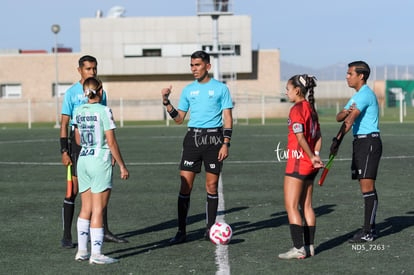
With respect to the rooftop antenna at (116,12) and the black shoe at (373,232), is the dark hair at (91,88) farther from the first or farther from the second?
the rooftop antenna at (116,12)

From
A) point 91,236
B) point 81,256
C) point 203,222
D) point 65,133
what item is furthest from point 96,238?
point 203,222

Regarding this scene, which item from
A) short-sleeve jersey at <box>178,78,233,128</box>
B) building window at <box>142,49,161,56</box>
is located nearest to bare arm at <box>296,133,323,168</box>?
short-sleeve jersey at <box>178,78,233,128</box>

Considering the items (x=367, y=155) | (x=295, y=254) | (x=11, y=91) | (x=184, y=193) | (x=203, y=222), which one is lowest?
(x=203, y=222)

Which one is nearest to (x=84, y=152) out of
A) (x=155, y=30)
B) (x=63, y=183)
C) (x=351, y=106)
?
(x=351, y=106)

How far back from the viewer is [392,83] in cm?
9044

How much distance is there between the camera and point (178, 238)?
9414 mm

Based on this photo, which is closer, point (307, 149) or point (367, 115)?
point (307, 149)

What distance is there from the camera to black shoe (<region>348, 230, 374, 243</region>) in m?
9.14

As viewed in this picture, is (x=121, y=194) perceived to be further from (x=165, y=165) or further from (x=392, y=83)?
(x=392, y=83)

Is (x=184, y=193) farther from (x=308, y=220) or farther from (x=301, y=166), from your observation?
(x=301, y=166)

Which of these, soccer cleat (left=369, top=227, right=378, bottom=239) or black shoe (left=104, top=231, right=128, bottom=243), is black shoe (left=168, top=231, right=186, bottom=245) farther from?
soccer cleat (left=369, top=227, right=378, bottom=239)

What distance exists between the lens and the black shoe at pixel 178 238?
934cm

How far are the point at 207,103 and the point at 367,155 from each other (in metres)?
2.10

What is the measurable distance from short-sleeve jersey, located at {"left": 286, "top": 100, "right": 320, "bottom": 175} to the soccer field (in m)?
1.03
